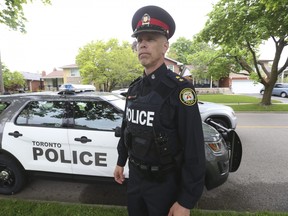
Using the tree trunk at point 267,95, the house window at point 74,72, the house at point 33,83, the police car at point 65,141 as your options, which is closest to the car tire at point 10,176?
the police car at point 65,141

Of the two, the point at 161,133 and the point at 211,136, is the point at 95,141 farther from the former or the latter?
the point at 161,133

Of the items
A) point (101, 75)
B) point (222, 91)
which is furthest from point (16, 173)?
point (222, 91)

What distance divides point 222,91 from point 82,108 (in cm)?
3247

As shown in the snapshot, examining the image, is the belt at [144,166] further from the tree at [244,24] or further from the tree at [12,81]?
the tree at [12,81]

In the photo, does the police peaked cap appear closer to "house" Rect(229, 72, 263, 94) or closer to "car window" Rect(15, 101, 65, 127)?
"car window" Rect(15, 101, 65, 127)

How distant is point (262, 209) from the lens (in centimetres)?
300

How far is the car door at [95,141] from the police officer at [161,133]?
1.30 metres

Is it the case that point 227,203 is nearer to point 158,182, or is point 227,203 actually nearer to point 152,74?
point 158,182

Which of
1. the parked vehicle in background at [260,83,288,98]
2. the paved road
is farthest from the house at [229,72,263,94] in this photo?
the paved road

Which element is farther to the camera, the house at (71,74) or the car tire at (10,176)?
the house at (71,74)

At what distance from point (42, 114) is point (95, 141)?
100cm

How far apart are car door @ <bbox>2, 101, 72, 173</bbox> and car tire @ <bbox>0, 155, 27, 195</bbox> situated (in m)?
0.15

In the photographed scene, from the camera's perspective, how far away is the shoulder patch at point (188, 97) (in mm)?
1411

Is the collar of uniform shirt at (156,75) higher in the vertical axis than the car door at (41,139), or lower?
higher
